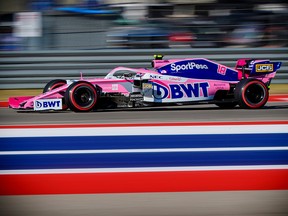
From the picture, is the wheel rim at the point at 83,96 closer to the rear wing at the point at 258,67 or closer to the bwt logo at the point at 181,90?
the bwt logo at the point at 181,90

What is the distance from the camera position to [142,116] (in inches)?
340

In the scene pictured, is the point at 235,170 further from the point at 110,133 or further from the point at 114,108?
the point at 114,108

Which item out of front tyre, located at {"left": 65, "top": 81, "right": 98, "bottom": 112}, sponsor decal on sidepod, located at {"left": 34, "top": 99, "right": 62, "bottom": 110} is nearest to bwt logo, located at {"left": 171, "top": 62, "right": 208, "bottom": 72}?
front tyre, located at {"left": 65, "top": 81, "right": 98, "bottom": 112}

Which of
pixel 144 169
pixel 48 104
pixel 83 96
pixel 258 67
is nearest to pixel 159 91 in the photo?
pixel 83 96

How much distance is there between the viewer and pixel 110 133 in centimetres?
664

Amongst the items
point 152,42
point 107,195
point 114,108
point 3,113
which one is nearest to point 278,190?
point 107,195

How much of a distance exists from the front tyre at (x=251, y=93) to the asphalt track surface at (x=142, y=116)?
0.14 metres

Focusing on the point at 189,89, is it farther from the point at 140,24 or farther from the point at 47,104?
the point at 140,24

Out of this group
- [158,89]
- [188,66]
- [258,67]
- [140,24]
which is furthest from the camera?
[140,24]

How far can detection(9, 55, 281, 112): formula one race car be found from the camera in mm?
8922

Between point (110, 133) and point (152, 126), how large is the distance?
808mm

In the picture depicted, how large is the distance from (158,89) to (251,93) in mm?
1717

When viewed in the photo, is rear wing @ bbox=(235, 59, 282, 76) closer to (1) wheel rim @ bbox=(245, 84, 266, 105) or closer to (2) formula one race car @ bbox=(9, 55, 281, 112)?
(2) formula one race car @ bbox=(9, 55, 281, 112)

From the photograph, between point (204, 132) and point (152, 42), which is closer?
point (204, 132)
